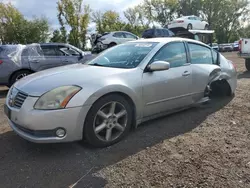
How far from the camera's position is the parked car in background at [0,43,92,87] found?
7289 mm

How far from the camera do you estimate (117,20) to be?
49.5 metres

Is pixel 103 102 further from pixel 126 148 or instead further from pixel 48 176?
pixel 48 176

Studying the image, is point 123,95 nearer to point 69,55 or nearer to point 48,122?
point 48,122

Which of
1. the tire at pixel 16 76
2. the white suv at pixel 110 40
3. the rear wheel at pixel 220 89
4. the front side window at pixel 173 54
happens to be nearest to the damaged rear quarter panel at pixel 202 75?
the front side window at pixel 173 54

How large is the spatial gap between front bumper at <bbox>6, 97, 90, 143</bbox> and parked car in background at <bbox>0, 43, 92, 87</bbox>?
4.78 metres

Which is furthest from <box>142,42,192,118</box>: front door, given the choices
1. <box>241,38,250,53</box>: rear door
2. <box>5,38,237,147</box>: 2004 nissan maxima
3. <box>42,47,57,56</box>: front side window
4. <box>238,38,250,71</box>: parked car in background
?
<box>241,38,250,53</box>: rear door

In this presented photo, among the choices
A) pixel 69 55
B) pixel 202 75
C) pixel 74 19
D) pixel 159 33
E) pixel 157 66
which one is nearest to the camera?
pixel 157 66

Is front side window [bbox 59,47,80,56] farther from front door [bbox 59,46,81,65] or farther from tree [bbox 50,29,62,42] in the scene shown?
tree [bbox 50,29,62,42]

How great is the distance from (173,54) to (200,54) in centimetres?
82

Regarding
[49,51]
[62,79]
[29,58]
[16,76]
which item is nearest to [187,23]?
[49,51]

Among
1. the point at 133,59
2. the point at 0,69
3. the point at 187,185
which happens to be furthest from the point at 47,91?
the point at 0,69

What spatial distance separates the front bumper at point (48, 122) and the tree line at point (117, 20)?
34.0 meters

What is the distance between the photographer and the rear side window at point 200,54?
4.42 metres

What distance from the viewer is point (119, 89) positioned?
3.21 meters
